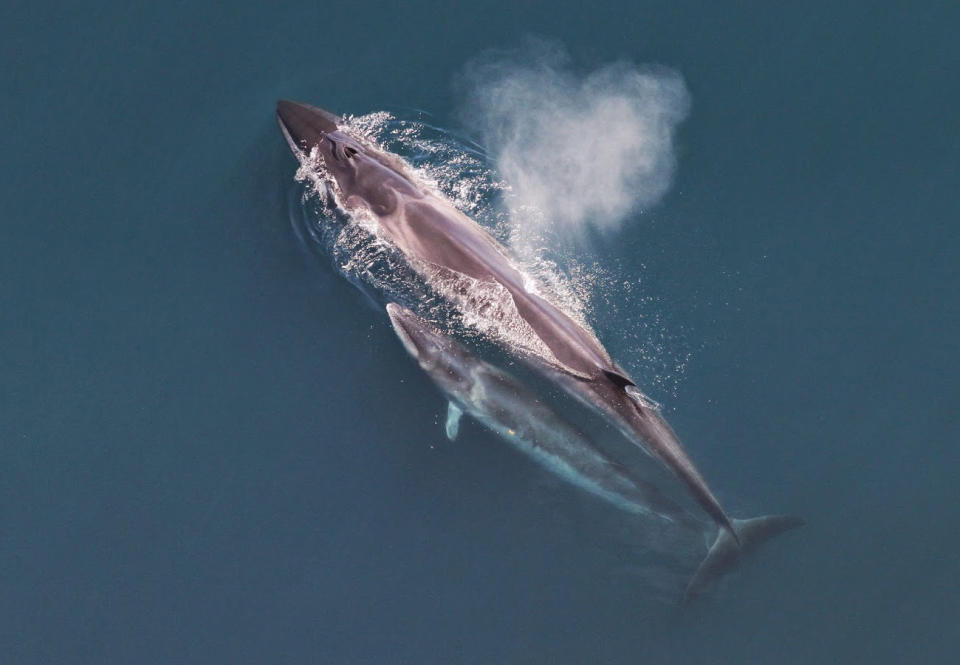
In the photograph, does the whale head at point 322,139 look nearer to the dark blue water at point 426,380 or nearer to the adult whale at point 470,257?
the adult whale at point 470,257

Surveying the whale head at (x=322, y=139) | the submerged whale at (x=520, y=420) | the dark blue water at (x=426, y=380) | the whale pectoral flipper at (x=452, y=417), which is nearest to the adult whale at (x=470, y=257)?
the whale head at (x=322, y=139)

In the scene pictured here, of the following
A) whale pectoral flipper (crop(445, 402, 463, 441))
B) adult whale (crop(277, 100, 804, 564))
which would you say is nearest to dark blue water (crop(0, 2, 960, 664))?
whale pectoral flipper (crop(445, 402, 463, 441))

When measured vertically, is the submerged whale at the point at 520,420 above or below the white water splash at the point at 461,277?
below

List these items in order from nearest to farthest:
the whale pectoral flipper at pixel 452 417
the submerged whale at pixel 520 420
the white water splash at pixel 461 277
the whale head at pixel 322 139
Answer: the submerged whale at pixel 520 420 < the white water splash at pixel 461 277 < the whale pectoral flipper at pixel 452 417 < the whale head at pixel 322 139

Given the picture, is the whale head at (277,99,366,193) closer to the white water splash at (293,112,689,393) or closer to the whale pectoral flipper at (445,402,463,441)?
the white water splash at (293,112,689,393)

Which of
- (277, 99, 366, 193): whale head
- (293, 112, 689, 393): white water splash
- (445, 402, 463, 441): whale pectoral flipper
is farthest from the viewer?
(277, 99, 366, 193): whale head

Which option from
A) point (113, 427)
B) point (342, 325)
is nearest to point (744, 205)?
point (342, 325)
